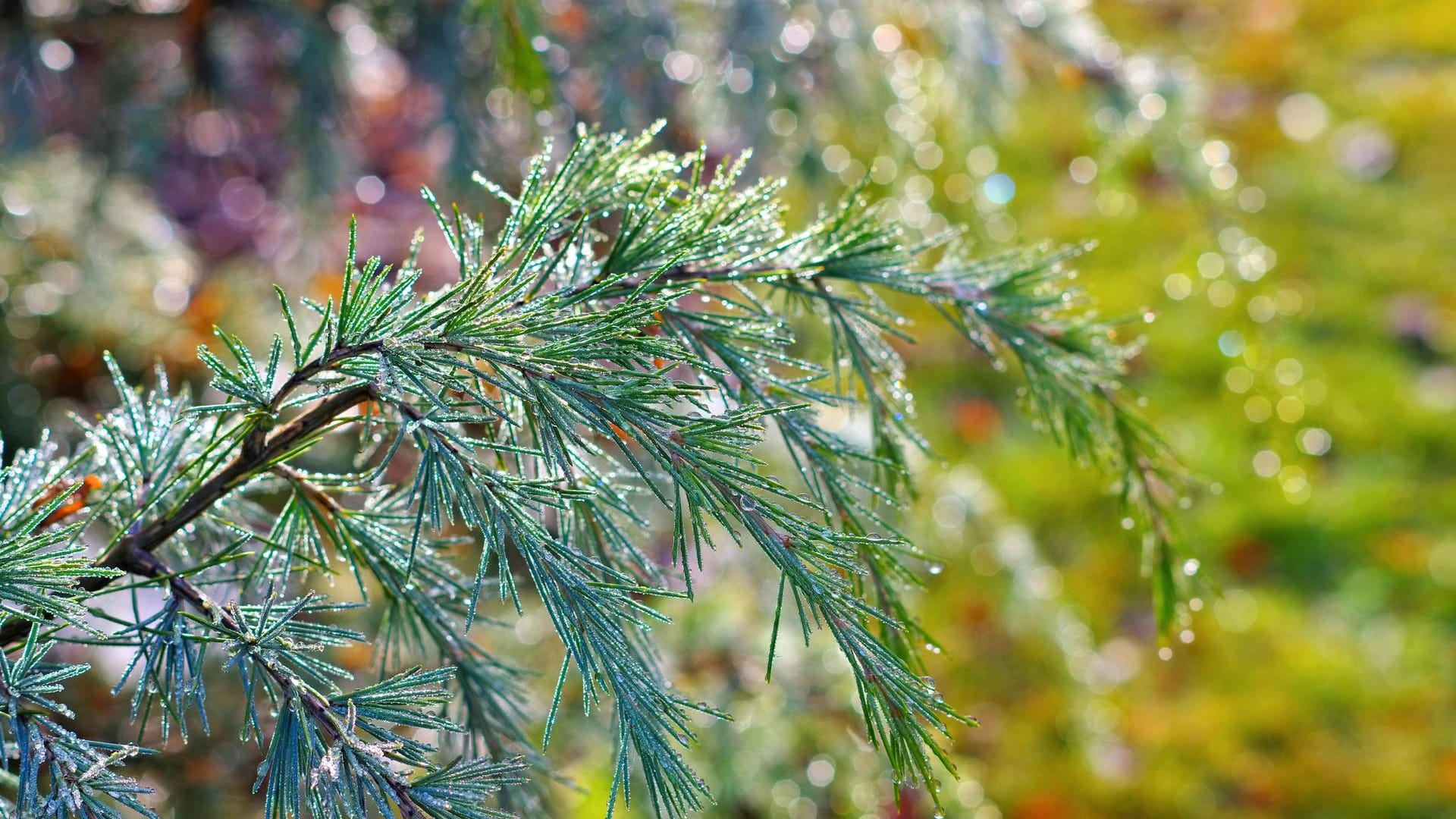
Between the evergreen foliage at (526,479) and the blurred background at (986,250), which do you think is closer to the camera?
the evergreen foliage at (526,479)

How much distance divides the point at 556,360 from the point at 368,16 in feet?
4.43

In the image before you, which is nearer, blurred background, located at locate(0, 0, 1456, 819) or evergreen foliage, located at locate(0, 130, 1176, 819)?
evergreen foliage, located at locate(0, 130, 1176, 819)

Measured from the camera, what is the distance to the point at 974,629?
261 cm

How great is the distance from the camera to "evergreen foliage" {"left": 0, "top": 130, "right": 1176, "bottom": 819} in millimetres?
590

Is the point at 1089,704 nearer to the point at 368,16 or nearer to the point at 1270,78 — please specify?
the point at 368,16

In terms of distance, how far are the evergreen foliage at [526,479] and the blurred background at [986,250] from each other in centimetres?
13

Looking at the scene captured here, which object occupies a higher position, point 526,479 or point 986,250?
point 986,250

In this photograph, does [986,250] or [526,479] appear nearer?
[526,479]

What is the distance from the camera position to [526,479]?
598 mm

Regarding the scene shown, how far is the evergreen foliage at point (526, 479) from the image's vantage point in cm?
59

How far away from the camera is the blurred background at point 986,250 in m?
1.49

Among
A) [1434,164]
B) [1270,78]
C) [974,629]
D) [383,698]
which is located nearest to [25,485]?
[383,698]

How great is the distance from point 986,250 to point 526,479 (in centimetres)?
111

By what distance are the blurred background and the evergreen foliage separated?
0.13 metres
